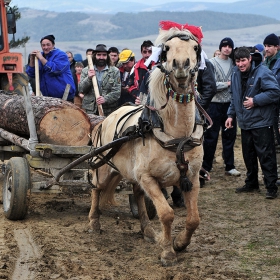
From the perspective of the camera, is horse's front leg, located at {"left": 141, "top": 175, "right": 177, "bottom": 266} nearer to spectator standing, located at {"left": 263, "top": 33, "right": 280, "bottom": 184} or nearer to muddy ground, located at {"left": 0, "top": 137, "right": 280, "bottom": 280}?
muddy ground, located at {"left": 0, "top": 137, "right": 280, "bottom": 280}

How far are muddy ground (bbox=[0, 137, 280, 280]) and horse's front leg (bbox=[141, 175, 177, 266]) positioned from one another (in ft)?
0.30

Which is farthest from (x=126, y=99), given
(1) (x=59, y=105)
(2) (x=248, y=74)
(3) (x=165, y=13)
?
(3) (x=165, y=13)

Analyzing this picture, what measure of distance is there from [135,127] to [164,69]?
0.72 metres

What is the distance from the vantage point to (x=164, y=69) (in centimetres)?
550

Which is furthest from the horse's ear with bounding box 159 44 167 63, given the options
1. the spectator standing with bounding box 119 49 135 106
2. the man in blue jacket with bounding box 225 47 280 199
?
the spectator standing with bounding box 119 49 135 106

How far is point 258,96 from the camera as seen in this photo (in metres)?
8.41

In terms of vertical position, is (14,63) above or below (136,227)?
above

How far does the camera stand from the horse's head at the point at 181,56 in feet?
Answer: 17.2

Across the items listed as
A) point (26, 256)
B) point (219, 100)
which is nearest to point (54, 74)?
point (219, 100)

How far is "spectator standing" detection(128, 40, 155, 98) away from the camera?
10094 millimetres

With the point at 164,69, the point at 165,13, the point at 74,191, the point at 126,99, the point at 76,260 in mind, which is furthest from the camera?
the point at 165,13

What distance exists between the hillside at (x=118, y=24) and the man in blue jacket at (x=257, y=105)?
272 feet

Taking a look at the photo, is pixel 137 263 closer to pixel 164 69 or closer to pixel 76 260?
pixel 76 260

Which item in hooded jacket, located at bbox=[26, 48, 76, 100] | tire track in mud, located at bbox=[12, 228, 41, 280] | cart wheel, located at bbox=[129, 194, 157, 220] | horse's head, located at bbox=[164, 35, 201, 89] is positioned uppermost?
horse's head, located at bbox=[164, 35, 201, 89]
